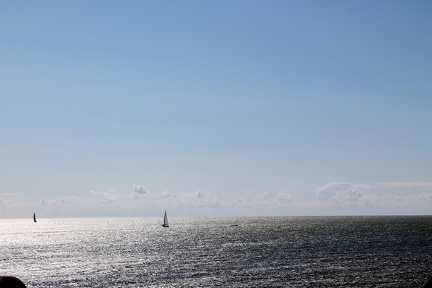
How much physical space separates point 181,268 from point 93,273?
13.9 metres

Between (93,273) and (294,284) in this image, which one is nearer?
(294,284)

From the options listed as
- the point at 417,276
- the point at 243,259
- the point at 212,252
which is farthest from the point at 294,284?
the point at 212,252

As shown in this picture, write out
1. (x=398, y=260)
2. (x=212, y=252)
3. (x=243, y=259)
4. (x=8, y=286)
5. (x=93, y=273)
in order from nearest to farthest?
(x=8, y=286) < (x=93, y=273) < (x=398, y=260) < (x=243, y=259) < (x=212, y=252)

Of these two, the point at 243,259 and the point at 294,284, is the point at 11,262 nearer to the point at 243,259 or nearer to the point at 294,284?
the point at 243,259

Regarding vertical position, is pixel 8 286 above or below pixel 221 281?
above

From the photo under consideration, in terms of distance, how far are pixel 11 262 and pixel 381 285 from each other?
70737 millimetres

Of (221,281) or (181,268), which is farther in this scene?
(181,268)

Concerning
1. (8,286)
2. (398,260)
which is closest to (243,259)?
(398,260)

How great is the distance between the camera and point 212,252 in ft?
344

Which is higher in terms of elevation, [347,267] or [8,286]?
[8,286]

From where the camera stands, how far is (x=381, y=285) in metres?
58.2

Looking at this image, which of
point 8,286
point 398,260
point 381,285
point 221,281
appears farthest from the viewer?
point 398,260

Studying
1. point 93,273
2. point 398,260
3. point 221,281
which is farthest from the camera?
point 398,260

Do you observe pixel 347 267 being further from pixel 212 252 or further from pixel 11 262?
pixel 11 262
